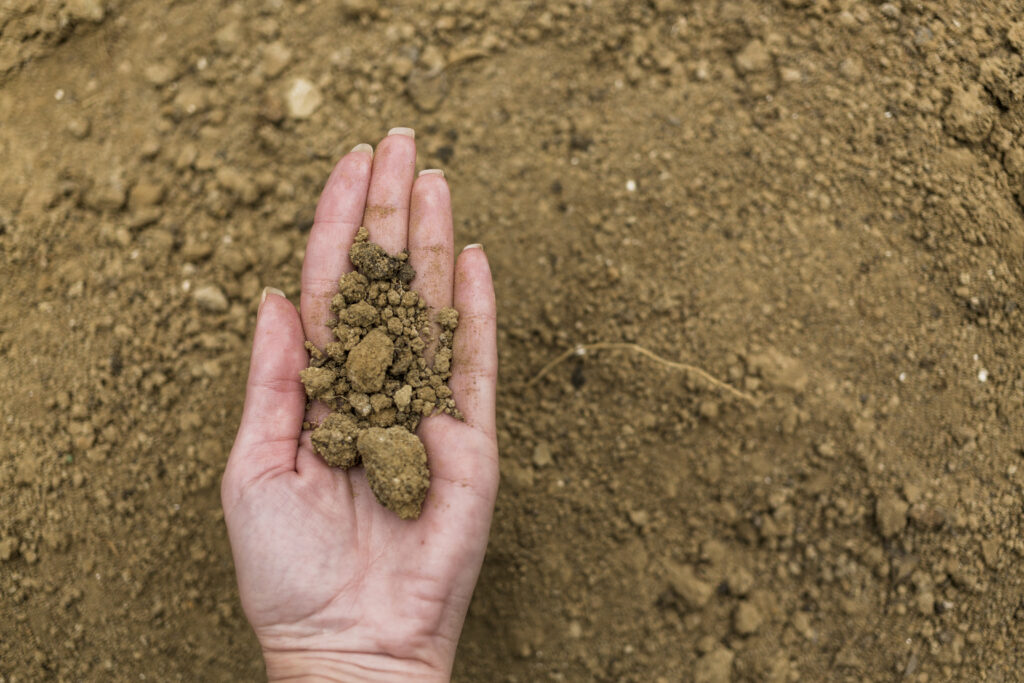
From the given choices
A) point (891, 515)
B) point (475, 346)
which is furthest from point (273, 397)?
point (891, 515)

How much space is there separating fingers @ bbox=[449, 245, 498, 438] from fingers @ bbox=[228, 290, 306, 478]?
523 mm

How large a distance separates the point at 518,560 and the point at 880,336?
170 centimetres

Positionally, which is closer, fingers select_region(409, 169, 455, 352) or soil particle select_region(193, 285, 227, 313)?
fingers select_region(409, 169, 455, 352)

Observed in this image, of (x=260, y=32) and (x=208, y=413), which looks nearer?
(x=208, y=413)

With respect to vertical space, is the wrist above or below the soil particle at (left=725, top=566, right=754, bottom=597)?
above

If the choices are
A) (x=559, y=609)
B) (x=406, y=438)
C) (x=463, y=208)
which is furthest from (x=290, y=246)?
(x=559, y=609)

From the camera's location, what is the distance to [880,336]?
2.92 m

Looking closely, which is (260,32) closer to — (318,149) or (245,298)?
(318,149)

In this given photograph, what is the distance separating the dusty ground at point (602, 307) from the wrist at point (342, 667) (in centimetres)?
70

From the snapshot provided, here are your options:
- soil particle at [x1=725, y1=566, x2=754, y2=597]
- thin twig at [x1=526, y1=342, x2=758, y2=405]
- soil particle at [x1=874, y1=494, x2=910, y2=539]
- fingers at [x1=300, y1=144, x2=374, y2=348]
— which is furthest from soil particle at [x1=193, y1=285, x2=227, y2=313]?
soil particle at [x1=874, y1=494, x2=910, y2=539]

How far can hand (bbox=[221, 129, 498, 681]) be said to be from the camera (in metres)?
2.20

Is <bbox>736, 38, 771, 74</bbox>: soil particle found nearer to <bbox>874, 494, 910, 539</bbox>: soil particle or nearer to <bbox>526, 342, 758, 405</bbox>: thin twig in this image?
<bbox>526, 342, 758, 405</bbox>: thin twig

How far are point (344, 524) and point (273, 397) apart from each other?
461mm

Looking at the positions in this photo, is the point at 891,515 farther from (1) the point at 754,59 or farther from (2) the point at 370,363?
(2) the point at 370,363
